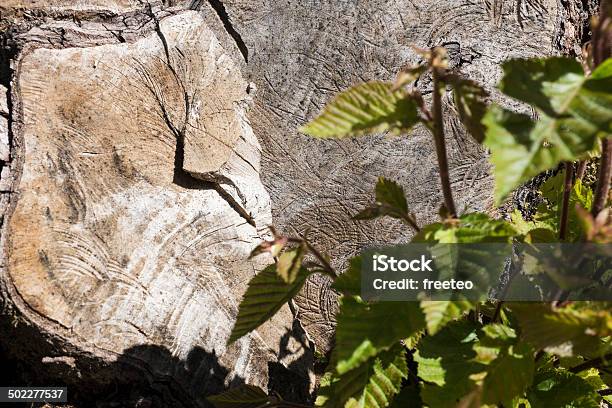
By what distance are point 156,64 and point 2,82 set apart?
47cm

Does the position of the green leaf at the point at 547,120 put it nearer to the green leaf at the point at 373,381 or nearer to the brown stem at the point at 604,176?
the brown stem at the point at 604,176

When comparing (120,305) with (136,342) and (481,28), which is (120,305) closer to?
(136,342)

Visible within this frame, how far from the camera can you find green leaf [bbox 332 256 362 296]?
4.30 ft

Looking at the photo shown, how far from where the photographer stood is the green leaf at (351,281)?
4.30ft

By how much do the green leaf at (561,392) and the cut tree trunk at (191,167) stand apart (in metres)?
0.47

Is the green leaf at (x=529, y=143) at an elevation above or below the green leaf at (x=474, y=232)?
above

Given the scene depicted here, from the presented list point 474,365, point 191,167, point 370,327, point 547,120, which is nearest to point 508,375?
point 474,365

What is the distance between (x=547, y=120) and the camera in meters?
0.96

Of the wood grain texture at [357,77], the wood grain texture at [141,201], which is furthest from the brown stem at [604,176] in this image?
the wood grain texture at [141,201]

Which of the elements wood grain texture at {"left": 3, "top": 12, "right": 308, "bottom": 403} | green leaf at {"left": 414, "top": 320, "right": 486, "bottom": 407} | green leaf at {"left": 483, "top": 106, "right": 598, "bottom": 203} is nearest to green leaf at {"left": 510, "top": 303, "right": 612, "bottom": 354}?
green leaf at {"left": 414, "top": 320, "right": 486, "bottom": 407}

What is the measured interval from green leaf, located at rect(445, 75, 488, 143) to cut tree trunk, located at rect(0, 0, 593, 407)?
63cm

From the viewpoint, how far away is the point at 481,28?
2.11 m

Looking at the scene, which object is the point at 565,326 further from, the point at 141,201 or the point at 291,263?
the point at 141,201

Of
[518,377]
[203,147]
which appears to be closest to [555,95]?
[518,377]
